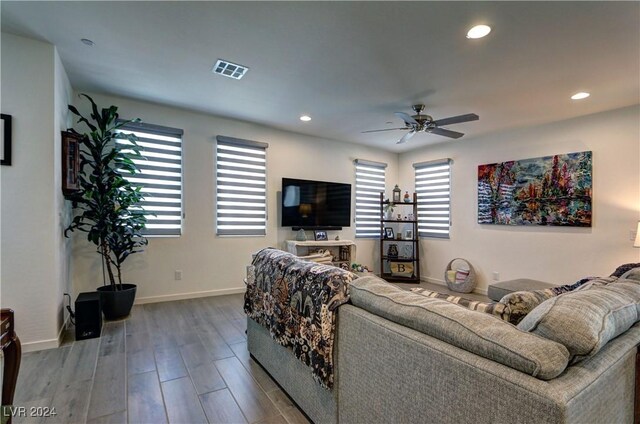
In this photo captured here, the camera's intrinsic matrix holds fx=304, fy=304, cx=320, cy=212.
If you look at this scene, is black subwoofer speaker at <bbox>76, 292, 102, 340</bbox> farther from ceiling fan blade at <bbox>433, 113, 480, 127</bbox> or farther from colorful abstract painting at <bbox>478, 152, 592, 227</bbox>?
colorful abstract painting at <bbox>478, 152, 592, 227</bbox>

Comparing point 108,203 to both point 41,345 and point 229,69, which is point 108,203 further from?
point 229,69

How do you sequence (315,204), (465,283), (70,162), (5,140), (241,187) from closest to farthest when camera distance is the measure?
1. (5,140)
2. (70,162)
3. (241,187)
4. (465,283)
5. (315,204)

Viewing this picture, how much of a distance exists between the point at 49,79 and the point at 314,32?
2.31 m

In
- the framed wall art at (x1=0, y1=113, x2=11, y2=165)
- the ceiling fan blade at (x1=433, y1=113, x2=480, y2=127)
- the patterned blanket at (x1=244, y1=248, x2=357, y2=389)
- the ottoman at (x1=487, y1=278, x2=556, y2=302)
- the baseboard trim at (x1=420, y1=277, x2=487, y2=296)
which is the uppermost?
the ceiling fan blade at (x1=433, y1=113, x2=480, y2=127)

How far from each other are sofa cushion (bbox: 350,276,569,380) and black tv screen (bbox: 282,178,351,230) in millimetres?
3483

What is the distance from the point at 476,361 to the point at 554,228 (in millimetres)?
4211

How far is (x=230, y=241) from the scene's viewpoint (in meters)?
4.49

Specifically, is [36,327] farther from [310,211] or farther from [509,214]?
[509,214]

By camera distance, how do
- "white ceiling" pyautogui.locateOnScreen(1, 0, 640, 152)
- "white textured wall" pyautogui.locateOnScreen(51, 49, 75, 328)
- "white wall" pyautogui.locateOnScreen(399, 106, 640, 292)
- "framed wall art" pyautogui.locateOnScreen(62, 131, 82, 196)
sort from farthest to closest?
"white wall" pyautogui.locateOnScreen(399, 106, 640, 292) → "framed wall art" pyautogui.locateOnScreen(62, 131, 82, 196) → "white textured wall" pyautogui.locateOnScreen(51, 49, 75, 328) → "white ceiling" pyautogui.locateOnScreen(1, 0, 640, 152)

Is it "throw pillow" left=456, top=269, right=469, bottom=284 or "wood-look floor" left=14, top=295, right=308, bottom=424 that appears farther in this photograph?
"throw pillow" left=456, top=269, right=469, bottom=284

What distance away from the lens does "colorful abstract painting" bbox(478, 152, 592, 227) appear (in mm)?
3936

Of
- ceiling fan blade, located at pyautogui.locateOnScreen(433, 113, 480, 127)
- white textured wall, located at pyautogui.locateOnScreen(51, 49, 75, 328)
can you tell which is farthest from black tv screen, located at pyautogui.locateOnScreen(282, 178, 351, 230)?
white textured wall, located at pyautogui.locateOnScreen(51, 49, 75, 328)

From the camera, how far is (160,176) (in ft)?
13.1

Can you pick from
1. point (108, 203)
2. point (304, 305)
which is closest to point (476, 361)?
point (304, 305)
